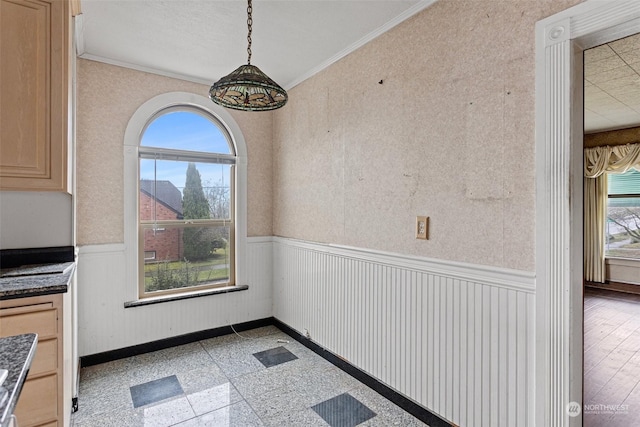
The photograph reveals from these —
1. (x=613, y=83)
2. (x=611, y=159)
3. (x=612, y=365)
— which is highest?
(x=613, y=83)

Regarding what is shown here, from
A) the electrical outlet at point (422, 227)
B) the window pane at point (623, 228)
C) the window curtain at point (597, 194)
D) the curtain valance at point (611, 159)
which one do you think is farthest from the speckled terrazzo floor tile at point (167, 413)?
the window pane at point (623, 228)

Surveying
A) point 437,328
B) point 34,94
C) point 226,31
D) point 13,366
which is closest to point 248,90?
point 226,31

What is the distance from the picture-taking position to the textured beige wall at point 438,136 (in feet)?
5.27

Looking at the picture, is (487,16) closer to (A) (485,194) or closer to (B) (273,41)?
(A) (485,194)

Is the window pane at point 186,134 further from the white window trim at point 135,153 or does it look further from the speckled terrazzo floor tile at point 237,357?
the speckled terrazzo floor tile at point 237,357

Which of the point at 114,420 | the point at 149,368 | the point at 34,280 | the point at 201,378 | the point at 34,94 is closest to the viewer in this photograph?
the point at 34,280

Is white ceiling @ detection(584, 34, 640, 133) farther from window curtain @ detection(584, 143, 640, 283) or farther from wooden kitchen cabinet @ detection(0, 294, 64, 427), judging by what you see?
wooden kitchen cabinet @ detection(0, 294, 64, 427)

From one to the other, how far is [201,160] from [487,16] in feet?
8.76

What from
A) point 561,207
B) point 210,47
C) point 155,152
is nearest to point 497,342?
point 561,207

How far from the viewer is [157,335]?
308 centimetres

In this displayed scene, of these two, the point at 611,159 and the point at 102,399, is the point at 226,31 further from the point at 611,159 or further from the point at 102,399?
the point at 611,159

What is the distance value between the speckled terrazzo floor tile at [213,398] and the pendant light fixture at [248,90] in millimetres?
1948

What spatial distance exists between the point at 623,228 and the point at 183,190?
277 inches

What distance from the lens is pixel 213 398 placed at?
2297mm
